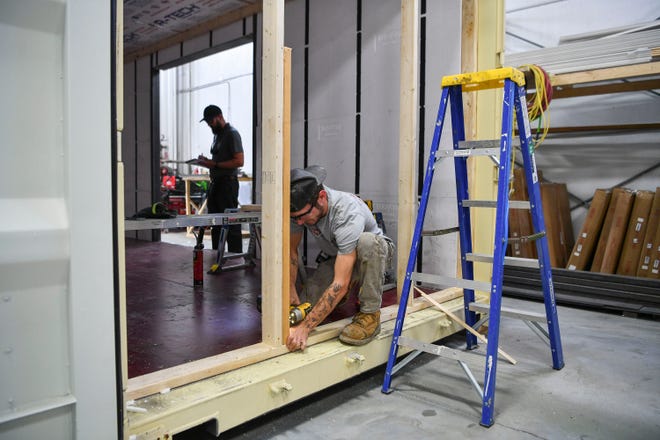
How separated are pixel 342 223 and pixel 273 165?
53 cm

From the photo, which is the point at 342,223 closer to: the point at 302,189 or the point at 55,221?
the point at 302,189

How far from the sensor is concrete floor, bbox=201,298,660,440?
192 cm

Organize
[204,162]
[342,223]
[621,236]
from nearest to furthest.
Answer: [342,223], [621,236], [204,162]

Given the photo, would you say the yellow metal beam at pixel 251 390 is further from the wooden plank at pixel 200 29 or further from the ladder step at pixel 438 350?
the wooden plank at pixel 200 29

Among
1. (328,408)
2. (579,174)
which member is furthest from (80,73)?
(579,174)

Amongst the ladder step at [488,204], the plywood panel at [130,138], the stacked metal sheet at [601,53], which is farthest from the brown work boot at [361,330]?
the plywood panel at [130,138]

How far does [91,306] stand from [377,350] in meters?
1.46

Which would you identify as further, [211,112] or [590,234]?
[211,112]

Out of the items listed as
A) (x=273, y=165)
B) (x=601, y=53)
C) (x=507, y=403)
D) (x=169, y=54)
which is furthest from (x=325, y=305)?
(x=169, y=54)

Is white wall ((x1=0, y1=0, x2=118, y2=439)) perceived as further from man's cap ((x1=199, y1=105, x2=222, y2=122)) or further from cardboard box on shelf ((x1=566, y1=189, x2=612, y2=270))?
cardboard box on shelf ((x1=566, y1=189, x2=612, y2=270))

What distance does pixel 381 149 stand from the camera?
3998 millimetres

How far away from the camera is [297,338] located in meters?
2.07

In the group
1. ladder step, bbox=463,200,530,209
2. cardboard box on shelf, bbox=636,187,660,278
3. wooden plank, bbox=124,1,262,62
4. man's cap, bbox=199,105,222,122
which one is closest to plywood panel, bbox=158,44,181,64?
wooden plank, bbox=124,1,262,62

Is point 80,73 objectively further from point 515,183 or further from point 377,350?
point 515,183
